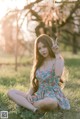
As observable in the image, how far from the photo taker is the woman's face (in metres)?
7.67

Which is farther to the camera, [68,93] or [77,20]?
[77,20]

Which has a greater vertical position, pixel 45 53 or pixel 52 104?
pixel 45 53

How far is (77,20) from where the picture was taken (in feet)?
67.2

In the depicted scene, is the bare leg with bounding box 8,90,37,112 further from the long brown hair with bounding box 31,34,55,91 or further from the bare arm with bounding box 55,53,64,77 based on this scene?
the bare arm with bounding box 55,53,64,77

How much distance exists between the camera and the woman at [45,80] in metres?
7.55

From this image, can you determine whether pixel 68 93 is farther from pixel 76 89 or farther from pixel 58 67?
pixel 58 67

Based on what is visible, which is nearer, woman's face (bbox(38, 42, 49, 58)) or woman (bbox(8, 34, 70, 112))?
woman (bbox(8, 34, 70, 112))

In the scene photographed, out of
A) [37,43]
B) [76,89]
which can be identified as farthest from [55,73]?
[76,89]

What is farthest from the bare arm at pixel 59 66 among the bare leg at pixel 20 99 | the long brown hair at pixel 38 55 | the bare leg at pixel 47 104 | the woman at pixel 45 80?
the bare leg at pixel 20 99

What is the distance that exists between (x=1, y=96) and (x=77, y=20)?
40.4ft

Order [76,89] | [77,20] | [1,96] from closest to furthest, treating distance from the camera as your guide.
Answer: [1,96] → [76,89] → [77,20]

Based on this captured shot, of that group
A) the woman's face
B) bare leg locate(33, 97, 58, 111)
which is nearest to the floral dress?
bare leg locate(33, 97, 58, 111)

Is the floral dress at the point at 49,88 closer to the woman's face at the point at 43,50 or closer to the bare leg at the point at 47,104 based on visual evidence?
the bare leg at the point at 47,104

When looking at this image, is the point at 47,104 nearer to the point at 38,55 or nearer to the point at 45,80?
the point at 45,80
